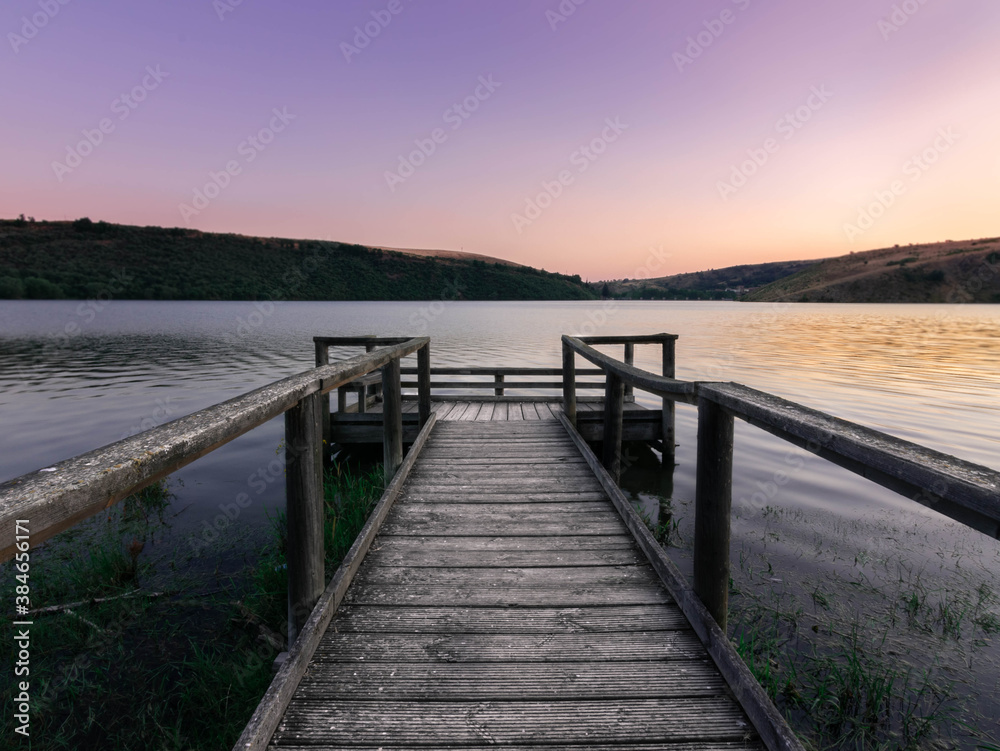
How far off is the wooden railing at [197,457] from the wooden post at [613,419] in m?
2.59

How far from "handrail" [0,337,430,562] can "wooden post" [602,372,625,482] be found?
3.71m

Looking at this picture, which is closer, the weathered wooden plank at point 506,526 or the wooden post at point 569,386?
the weathered wooden plank at point 506,526

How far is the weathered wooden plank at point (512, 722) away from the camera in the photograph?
5.56 ft

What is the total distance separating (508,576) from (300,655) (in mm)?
1177

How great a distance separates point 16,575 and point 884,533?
27.9 ft

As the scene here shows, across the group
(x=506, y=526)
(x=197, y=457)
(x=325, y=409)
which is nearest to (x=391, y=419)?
(x=506, y=526)

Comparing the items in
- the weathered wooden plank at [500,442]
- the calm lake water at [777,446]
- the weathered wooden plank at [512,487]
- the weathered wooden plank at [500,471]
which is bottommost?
the calm lake water at [777,446]

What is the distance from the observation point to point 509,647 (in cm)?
216

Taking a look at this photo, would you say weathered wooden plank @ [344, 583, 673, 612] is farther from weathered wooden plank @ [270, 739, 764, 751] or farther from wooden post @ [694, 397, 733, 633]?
weathered wooden plank @ [270, 739, 764, 751]

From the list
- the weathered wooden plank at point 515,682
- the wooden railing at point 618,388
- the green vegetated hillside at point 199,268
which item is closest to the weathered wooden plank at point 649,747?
the weathered wooden plank at point 515,682

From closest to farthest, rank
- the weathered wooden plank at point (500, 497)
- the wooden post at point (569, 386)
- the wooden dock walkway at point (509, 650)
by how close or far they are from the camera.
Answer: the wooden dock walkway at point (509, 650), the weathered wooden plank at point (500, 497), the wooden post at point (569, 386)

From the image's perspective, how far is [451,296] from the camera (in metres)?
125

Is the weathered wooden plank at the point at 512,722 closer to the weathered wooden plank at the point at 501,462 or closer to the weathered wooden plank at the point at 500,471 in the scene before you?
the weathered wooden plank at the point at 500,471

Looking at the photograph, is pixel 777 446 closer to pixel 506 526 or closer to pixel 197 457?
pixel 506 526
